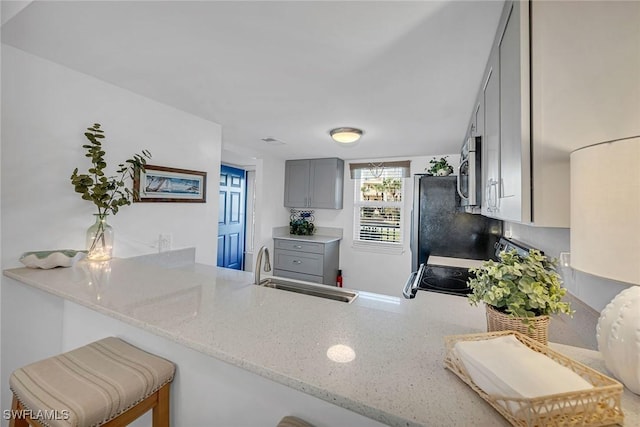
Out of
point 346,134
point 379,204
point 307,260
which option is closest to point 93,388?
point 346,134

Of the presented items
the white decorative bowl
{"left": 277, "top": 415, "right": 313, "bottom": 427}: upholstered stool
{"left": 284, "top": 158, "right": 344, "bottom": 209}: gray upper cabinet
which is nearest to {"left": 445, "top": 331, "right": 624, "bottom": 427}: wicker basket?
{"left": 277, "top": 415, "right": 313, "bottom": 427}: upholstered stool

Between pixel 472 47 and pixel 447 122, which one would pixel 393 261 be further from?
pixel 472 47

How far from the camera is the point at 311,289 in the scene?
173cm

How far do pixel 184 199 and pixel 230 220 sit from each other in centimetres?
230

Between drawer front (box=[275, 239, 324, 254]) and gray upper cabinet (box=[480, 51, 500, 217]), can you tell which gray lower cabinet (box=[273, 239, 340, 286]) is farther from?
gray upper cabinet (box=[480, 51, 500, 217])

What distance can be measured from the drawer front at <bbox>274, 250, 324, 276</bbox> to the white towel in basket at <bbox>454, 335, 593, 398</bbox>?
3.18m

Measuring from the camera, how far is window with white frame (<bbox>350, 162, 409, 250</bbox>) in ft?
12.9

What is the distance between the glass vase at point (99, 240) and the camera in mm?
1632

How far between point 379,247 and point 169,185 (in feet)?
9.57

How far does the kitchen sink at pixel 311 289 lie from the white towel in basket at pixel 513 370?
95 cm

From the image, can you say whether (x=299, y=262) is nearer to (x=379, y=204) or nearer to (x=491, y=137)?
(x=379, y=204)

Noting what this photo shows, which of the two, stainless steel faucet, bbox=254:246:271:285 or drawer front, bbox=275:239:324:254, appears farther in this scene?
drawer front, bbox=275:239:324:254

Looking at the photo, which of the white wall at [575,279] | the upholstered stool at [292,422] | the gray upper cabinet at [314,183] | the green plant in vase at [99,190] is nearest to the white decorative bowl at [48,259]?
the green plant in vase at [99,190]

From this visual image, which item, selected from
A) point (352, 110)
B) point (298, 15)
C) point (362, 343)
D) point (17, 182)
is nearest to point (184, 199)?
point (17, 182)
